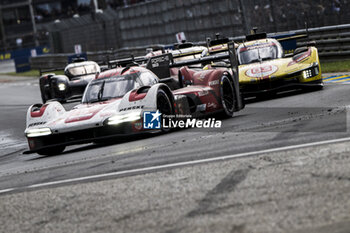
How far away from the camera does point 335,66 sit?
2197 cm

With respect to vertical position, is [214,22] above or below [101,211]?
above

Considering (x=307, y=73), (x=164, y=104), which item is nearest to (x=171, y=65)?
(x=164, y=104)

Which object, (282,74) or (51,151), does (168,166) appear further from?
(282,74)

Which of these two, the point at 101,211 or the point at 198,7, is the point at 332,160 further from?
the point at 198,7

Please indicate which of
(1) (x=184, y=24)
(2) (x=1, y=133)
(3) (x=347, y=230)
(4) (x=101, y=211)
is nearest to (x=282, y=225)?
(3) (x=347, y=230)

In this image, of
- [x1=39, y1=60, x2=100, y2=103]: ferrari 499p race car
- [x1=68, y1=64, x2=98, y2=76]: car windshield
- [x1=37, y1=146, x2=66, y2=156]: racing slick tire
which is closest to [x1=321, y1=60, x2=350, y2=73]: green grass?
[x1=39, y1=60, x2=100, y2=103]: ferrari 499p race car

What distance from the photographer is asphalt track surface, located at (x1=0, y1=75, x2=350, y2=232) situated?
4.84m

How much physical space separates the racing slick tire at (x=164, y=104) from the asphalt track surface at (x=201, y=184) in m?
0.87

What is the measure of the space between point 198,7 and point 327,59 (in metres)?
7.34

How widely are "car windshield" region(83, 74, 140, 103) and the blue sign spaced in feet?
3.79

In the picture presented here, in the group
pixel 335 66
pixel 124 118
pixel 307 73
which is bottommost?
pixel 335 66

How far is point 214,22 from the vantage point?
91.3 feet

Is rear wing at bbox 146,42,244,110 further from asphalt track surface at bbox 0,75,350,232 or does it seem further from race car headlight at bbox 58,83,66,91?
race car headlight at bbox 58,83,66,91

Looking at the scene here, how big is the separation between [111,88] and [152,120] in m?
1.50
